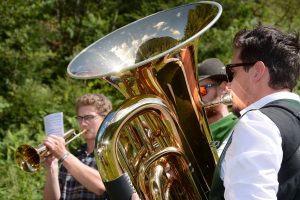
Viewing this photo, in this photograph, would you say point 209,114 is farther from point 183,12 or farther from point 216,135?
point 183,12

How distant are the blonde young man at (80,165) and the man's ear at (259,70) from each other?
4.89 feet

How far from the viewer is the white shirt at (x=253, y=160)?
5.02ft

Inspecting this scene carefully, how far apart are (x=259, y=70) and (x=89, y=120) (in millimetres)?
1724

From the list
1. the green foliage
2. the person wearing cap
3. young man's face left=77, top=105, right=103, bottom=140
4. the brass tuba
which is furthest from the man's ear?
the green foliage

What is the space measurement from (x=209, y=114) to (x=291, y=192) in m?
1.29

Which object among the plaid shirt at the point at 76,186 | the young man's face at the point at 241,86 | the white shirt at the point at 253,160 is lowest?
the plaid shirt at the point at 76,186

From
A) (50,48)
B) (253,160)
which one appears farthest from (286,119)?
(50,48)

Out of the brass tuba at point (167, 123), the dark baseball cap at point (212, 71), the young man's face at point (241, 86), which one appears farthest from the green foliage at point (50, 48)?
the young man's face at point (241, 86)

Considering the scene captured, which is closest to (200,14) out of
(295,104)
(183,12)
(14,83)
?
(183,12)

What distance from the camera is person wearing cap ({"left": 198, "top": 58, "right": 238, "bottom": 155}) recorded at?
2.79 metres

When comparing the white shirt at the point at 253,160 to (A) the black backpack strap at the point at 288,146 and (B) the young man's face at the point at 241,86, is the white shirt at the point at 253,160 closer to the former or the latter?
(A) the black backpack strap at the point at 288,146

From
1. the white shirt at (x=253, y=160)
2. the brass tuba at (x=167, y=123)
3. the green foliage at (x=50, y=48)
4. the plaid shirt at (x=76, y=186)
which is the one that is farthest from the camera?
the green foliage at (x=50, y=48)

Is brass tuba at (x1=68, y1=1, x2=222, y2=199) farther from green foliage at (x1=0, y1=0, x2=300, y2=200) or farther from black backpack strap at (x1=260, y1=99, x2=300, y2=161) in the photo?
green foliage at (x1=0, y1=0, x2=300, y2=200)

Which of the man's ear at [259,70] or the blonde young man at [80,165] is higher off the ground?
the man's ear at [259,70]
